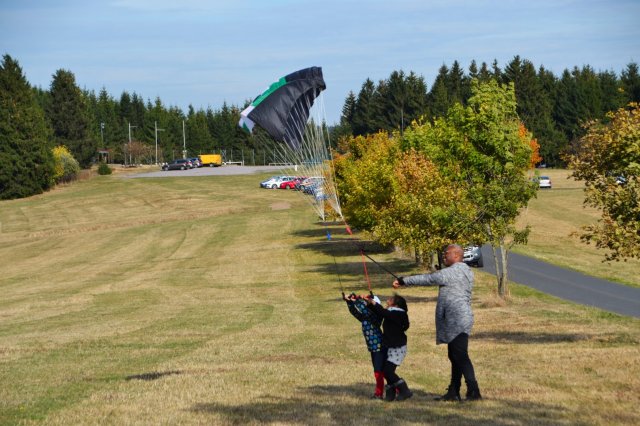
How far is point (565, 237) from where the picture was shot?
2790 inches

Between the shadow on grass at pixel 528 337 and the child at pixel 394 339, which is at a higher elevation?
the child at pixel 394 339

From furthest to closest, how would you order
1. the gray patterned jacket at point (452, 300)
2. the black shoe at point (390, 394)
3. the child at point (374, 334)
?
the child at point (374, 334) < the black shoe at point (390, 394) < the gray patterned jacket at point (452, 300)

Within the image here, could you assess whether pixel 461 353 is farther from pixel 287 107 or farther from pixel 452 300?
pixel 287 107

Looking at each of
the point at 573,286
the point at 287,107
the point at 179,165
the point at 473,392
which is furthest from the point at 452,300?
the point at 179,165

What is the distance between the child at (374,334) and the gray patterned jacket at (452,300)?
3.35ft

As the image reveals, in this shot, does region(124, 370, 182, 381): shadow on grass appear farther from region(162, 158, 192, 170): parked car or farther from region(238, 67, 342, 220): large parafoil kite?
region(162, 158, 192, 170): parked car

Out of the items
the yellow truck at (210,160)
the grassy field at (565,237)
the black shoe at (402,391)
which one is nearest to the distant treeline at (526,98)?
the yellow truck at (210,160)

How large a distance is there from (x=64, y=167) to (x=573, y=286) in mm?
101064

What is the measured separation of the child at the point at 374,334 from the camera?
12656 millimetres

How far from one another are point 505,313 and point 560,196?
77629 millimetres

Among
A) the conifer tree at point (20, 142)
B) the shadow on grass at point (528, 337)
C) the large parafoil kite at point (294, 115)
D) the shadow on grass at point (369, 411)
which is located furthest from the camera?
the conifer tree at point (20, 142)

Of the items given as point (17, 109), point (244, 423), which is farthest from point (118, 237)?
point (244, 423)

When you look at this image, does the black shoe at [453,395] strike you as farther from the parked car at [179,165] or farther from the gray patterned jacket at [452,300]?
the parked car at [179,165]

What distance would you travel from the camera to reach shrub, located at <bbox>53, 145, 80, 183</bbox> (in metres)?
125
